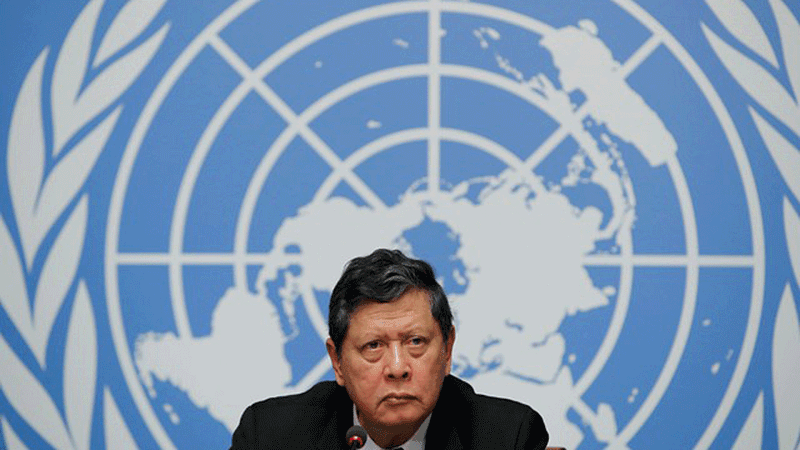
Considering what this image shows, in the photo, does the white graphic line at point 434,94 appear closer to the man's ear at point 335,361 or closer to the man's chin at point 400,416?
the man's ear at point 335,361

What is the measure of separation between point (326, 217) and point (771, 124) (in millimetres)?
1612

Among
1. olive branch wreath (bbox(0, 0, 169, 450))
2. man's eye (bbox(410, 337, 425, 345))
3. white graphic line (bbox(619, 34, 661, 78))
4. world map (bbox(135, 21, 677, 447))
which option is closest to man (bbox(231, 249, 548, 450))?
man's eye (bbox(410, 337, 425, 345))

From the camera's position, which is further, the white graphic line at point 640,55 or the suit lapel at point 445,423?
the white graphic line at point 640,55

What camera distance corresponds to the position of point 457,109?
333cm

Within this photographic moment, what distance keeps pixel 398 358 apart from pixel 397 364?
0.02m

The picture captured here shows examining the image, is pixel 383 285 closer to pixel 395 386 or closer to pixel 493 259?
pixel 395 386

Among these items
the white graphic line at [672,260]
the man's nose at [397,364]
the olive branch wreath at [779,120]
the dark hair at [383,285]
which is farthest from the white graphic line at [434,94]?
the man's nose at [397,364]

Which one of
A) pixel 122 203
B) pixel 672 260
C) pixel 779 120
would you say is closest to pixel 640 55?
pixel 779 120

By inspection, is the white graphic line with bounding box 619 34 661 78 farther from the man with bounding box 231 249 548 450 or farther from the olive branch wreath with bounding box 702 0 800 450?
the man with bounding box 231 249 548 450

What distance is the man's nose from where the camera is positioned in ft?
7.29

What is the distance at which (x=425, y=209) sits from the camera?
3.31 m

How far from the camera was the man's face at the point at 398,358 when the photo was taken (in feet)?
7.32

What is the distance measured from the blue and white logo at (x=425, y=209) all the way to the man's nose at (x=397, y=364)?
1.08m

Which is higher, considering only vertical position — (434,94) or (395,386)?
(434,94)
